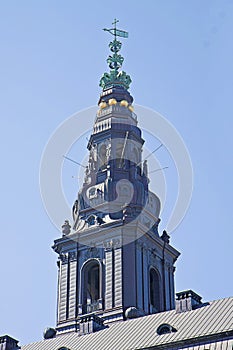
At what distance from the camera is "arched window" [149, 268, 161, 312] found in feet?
350

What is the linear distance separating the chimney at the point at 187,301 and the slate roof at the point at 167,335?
0.68m

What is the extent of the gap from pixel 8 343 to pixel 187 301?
65.1 ft

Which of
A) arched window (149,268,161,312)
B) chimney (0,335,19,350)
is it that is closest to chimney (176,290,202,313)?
arched window (149,268,161,312)

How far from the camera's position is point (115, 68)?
127 meters

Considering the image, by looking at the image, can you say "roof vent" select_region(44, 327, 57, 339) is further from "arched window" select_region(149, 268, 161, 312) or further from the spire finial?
the spire finial

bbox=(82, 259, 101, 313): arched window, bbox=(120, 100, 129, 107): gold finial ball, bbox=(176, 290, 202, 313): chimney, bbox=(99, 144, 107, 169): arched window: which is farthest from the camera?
bbox=(120, 100, 129, 107): gold finial ball

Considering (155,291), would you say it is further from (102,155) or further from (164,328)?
(164,328)

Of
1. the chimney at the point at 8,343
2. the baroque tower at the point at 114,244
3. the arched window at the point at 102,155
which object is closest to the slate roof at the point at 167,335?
the chimney at the point at 8,343

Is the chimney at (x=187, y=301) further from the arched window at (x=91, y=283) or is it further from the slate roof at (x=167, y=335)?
the arched window at (x=91, y=283)

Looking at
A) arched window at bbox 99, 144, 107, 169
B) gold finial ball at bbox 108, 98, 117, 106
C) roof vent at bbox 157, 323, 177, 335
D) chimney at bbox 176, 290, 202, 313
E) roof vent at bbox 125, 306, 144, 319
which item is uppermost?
gold finial ball at bbox 108, 98, 117, 106

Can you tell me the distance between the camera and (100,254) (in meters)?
107

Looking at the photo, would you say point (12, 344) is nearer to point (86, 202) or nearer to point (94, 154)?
point (86, 202)

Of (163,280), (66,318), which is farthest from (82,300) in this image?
(163,280)

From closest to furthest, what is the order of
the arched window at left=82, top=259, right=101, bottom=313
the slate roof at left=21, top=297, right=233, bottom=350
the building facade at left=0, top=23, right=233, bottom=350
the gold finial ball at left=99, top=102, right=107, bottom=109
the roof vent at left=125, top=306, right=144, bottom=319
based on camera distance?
the slate roof at left=21, top=297, right=233, bottom=350
the building facade at left=0, top=23, right=233, bottom=350
the roof vent at left=125, top=306, right=144, bottom=319
the arched window at left=82, top=259, right=101, bottom=313
the gold finial ball at left=99, top=102, right=107, bottom=109
